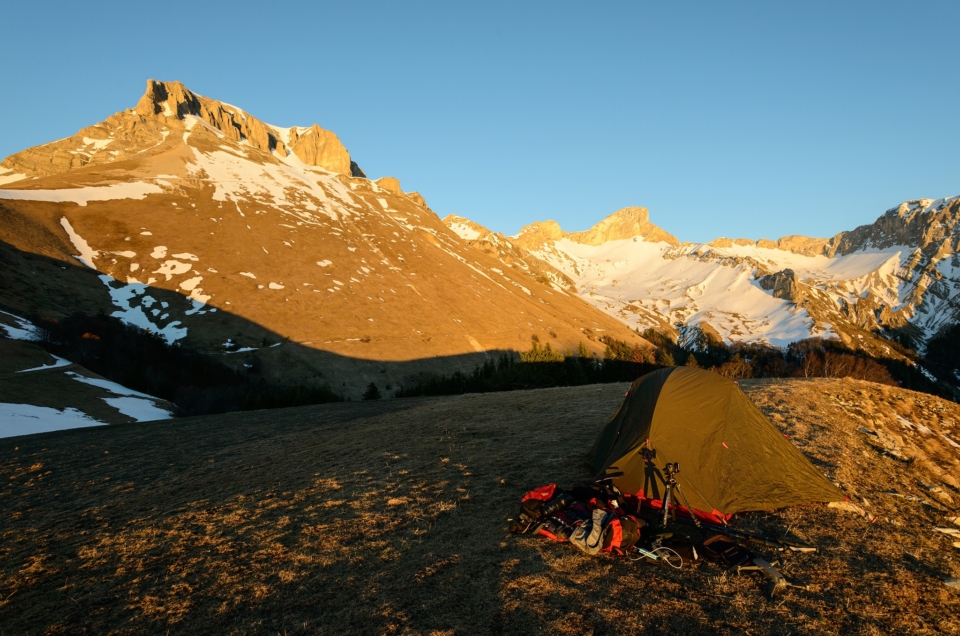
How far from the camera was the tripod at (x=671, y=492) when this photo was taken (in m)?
10.9

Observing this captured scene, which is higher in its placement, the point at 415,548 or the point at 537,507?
the point at 537,507

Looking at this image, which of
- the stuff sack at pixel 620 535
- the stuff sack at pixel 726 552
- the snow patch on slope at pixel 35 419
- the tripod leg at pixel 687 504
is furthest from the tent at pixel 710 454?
the snow patch on slope at pixel 35 419

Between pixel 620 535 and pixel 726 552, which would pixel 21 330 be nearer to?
pixel 620 535

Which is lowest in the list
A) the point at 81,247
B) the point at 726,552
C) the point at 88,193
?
the point at 726,552

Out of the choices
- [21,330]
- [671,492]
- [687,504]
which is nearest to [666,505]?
[671,492]

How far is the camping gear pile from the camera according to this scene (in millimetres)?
9602

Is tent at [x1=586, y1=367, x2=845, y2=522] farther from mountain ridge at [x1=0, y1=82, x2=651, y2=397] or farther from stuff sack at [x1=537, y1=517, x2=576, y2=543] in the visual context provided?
mountain ridge at [x1=0, y1=82, x2=651, y2=397]

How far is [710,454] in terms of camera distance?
40.5 ft

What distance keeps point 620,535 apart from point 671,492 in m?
2.54

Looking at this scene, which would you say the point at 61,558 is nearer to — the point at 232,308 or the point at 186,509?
the point at 186,509

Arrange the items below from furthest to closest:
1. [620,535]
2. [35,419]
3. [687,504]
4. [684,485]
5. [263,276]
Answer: [263,276]
[35,419]
[684,485]
[687,504]
[620,535]

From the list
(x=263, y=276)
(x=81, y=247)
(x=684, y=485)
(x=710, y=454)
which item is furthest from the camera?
(x=263, y=276)

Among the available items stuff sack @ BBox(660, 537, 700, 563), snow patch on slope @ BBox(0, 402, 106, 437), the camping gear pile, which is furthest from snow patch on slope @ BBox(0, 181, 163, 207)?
stuff sack @ BBox(660, 537, 700, 563)

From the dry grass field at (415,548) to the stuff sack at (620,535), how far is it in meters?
0.31
